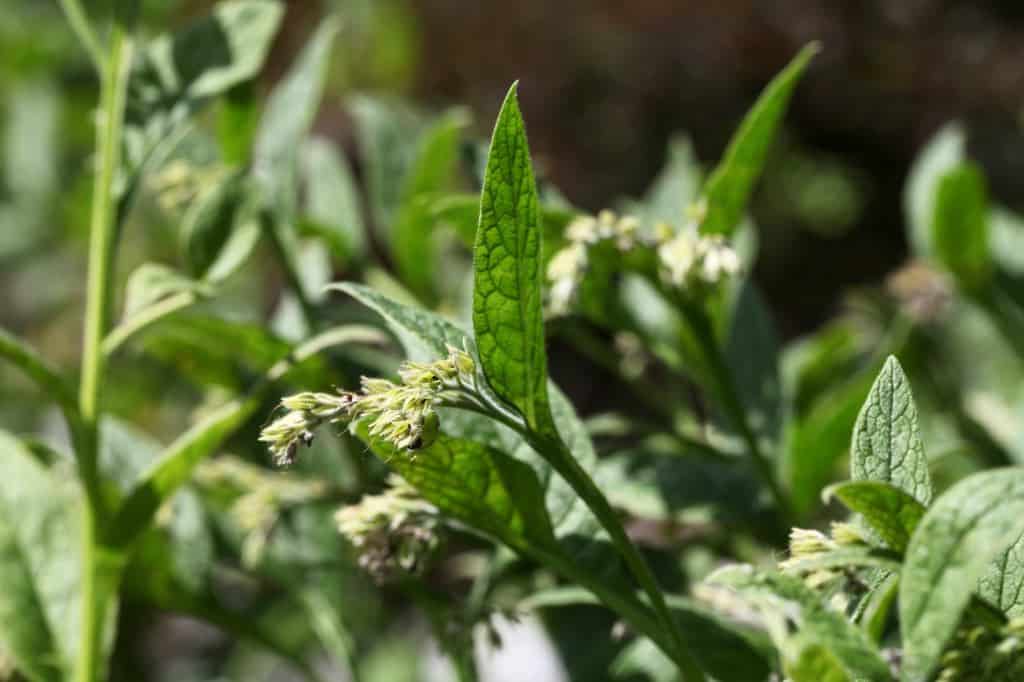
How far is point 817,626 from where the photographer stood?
Answer: 477 millimetres

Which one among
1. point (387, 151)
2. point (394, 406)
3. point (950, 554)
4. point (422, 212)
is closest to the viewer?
point (950, 554)

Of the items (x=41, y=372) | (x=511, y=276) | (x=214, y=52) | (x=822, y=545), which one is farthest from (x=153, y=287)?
(x=822, y=545)

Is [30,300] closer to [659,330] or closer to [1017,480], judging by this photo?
[659,330]

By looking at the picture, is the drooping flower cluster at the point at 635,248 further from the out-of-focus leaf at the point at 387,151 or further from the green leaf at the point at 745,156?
the out-of-focus leaf at the point at 387,151

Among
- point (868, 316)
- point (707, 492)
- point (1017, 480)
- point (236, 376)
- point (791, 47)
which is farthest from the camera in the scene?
point (791, 47)

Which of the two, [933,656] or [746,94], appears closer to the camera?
[933,656]

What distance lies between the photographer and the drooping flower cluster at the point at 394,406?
0.54 metres

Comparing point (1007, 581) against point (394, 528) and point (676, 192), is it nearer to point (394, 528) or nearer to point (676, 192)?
point (394, 528)

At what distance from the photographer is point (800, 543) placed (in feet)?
1.72

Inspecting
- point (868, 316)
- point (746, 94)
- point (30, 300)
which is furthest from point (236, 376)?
point (746, 94)

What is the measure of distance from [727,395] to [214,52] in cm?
43

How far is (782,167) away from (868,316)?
1038 millimetres

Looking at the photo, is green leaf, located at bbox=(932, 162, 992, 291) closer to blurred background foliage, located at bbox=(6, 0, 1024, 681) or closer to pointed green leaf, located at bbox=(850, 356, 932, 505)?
blurred background foliage, located at bbox=(6, 0, 1024, 681)

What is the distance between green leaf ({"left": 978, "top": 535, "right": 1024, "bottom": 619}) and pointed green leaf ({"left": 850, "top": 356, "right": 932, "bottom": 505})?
Result: 0.17 feet
